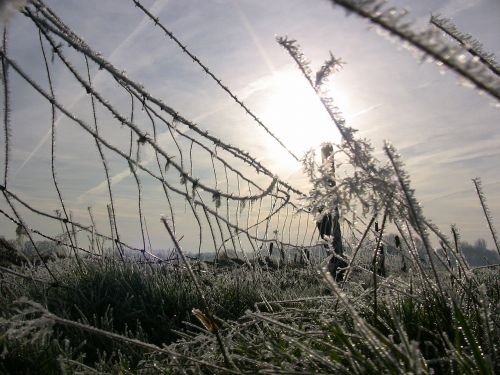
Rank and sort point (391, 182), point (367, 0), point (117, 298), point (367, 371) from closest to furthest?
point (367, 0) < point (391, 182) < point (367, 371) < point (117, 298)

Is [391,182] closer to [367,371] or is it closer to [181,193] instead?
[367,371]

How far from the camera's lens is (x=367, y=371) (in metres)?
1.38

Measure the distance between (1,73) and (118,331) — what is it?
6.63 feet

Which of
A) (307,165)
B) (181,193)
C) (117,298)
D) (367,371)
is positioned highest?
(181,193)

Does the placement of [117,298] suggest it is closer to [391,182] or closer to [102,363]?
[102,363]

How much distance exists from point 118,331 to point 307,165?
7.69ft

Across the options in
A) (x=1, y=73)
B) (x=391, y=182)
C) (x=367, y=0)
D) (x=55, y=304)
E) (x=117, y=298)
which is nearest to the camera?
(x=367, y=0)

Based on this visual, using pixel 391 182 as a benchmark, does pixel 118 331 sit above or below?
below

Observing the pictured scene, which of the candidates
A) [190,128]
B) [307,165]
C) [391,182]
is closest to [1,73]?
[190,128]

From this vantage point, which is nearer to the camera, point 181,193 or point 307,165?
point 307,165

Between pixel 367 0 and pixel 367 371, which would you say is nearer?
pixel 367 0

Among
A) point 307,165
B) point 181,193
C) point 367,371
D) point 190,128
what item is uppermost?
point 190,128

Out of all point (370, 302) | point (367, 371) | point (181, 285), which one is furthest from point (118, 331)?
point (367, 371)

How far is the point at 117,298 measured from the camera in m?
3.56
